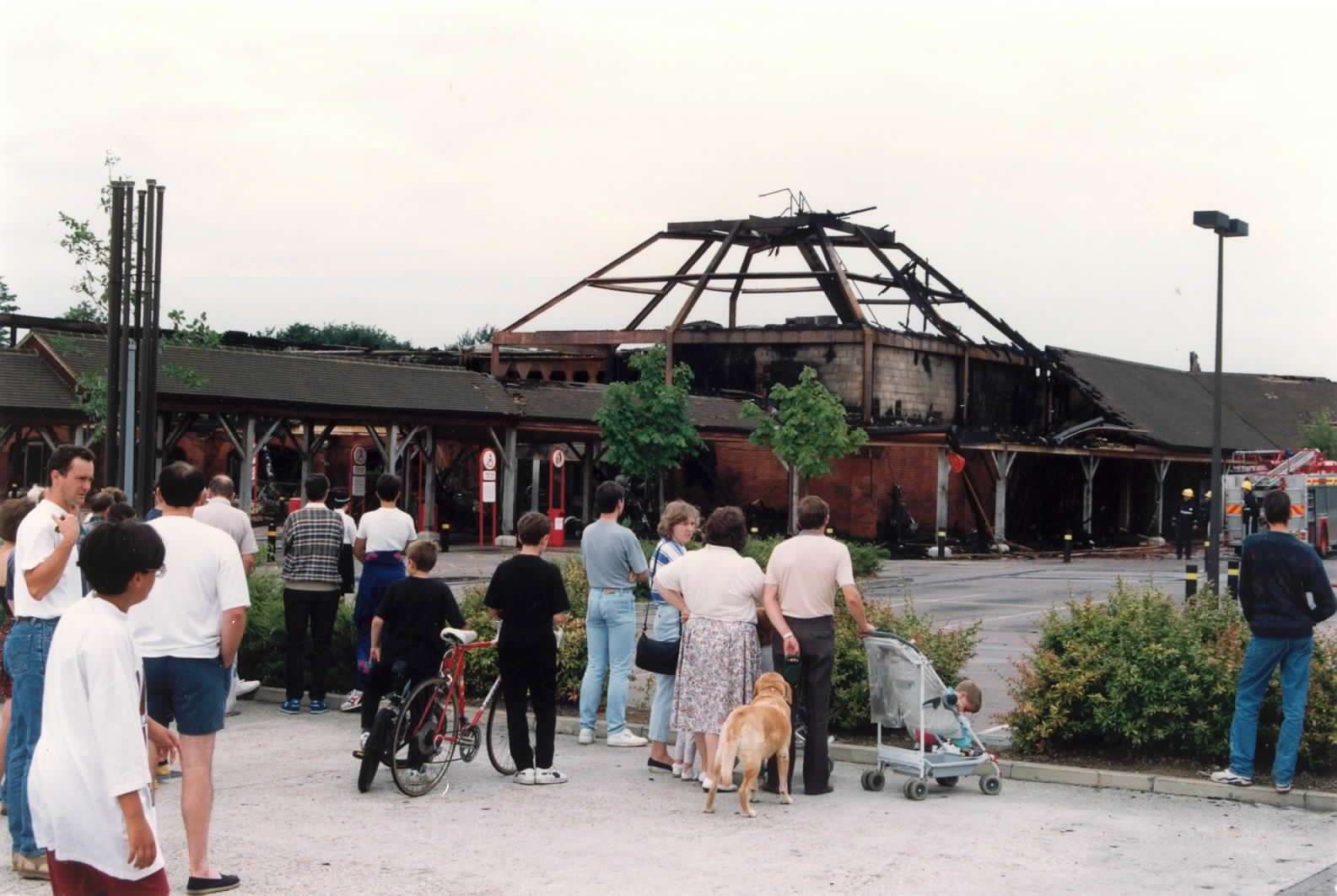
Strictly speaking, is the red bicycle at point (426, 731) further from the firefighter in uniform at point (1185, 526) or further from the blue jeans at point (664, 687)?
the firefighter in uniform at point (1185, 526)

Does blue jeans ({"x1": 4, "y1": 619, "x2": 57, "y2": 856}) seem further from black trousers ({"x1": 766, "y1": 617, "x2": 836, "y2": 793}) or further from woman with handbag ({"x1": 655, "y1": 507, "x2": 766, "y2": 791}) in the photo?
black trousers ({"x1": 766, "y1": 617, "x2": 836, "y2": 793})

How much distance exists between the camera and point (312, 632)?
12266 millimetres

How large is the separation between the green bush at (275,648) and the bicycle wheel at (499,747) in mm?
1910

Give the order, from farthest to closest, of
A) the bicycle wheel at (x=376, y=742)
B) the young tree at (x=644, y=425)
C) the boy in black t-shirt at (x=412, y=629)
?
1. the young tree at (x=644, y=425)
2. the boy in black t-shirt at (x=412, y=629)
3. the bicycle wheel at (x=376, y=742)

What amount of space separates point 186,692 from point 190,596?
1.38ft

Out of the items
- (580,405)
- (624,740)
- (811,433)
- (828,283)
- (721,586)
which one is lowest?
(624,740)

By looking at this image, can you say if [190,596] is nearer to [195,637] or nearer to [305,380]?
[195,637]

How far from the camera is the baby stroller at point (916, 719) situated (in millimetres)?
9211

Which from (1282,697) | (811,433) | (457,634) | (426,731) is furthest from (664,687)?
(811,433)

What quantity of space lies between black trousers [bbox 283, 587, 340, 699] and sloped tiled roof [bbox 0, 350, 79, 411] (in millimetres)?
22345

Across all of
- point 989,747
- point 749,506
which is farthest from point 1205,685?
point 749,506

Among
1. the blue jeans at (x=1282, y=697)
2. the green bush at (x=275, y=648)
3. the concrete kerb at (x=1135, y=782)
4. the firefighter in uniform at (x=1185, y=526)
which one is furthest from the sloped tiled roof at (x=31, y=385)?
the blue jeans at (x=1282, y=697)

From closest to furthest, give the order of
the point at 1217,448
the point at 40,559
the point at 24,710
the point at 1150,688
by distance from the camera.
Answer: the point at 24,710
the point at 40,559
the point at 1150,688
the point at 1217,448

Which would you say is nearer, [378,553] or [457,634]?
[457,634]
